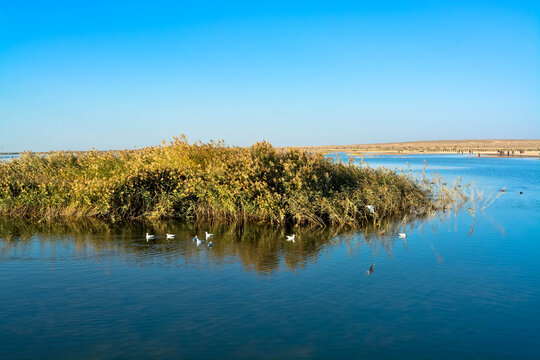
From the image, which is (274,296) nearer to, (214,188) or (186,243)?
(186,243)

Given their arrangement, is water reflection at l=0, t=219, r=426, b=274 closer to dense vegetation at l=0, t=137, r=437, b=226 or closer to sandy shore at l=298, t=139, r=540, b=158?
dense vegetation at l=0, t=137, r=437, b=226

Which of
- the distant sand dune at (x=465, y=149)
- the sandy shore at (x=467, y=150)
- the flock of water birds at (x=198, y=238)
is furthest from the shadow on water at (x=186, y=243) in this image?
the distant sand dune at (x=465, y=149)

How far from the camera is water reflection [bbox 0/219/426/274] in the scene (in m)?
11.2

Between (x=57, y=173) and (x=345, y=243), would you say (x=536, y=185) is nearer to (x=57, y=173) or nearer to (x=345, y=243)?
(x=345, y=243)

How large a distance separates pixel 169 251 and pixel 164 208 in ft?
16.2

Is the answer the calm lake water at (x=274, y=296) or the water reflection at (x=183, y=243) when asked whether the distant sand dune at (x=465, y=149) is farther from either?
the calm lake water at (x=274, y=296)

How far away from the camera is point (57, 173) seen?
19.4m

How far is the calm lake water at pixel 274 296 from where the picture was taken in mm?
6561

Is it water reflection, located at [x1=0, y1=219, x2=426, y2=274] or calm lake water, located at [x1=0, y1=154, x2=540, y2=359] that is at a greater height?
water reflection, located at [x1=0, y1=219, x2=426, y2=274]

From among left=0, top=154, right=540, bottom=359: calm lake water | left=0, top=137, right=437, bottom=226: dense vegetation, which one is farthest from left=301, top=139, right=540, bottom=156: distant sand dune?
left=0, top=154, right=540, bottom=359: calm lake water

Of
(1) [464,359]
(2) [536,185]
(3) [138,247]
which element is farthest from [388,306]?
(2) [536,185]

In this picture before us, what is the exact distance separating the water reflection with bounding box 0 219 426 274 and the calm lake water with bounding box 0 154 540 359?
57mm

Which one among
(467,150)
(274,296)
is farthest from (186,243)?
(467,150)

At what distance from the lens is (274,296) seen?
845cm
